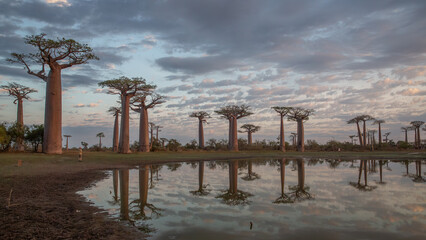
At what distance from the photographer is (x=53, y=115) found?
2122 centimetres

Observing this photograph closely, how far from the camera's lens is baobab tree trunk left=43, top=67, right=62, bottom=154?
2112 cm

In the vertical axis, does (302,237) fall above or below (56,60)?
below

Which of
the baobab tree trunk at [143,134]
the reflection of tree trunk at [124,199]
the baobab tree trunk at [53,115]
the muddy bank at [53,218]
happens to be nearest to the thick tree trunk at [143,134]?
the baobab tree trunk at [143,134]

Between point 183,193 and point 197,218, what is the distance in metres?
3.22

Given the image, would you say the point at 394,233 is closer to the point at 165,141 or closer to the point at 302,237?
the point at 302,237

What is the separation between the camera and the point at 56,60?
22.1m

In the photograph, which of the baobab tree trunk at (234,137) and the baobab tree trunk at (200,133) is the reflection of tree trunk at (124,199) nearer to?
the baobab tree trunk at (234,137)

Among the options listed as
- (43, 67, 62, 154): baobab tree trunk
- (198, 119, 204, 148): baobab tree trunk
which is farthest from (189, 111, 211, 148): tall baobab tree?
(43, 67, 62, 154): baobab tree trunk

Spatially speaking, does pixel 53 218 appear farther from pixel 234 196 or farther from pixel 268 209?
pixel 234 196

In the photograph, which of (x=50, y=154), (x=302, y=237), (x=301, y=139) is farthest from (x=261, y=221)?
(x=301, y=139)

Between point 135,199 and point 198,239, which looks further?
point 135,199

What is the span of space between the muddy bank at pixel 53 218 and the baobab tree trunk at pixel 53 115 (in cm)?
1352

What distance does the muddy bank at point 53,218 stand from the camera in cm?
455

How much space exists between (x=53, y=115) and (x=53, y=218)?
708 inches
